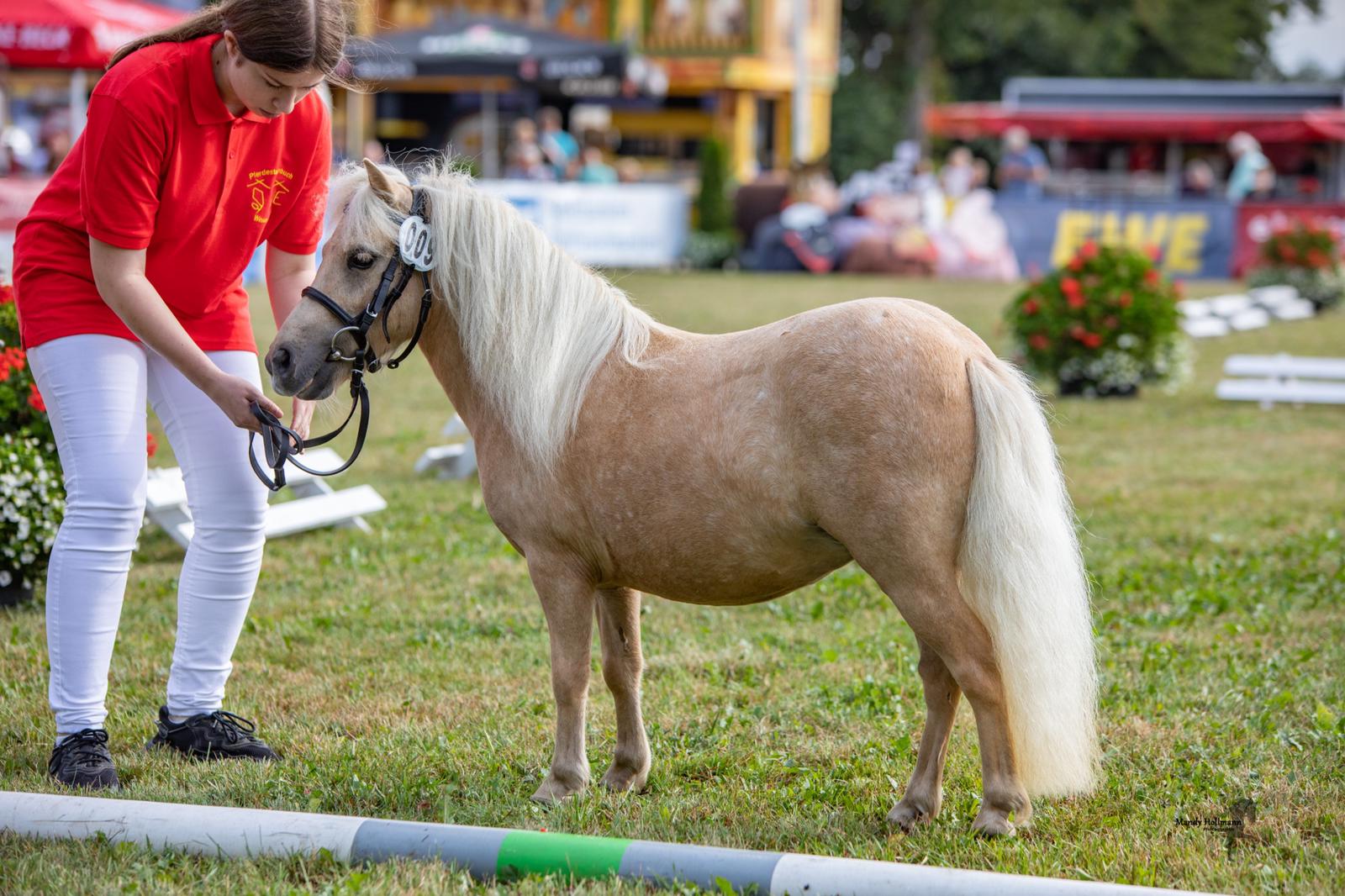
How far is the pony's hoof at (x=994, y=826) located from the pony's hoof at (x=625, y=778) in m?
0.98

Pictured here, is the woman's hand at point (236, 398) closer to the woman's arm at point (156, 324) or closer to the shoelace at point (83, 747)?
the woman's arm at point (156, 324)

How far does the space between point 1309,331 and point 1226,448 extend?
7.74 meters

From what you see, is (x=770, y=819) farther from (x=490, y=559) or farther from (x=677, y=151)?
(x=677, y=151)

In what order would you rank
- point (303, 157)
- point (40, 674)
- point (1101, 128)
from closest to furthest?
1. point (303, 157)
2. point (40, 674)
3. point (1101, 128)

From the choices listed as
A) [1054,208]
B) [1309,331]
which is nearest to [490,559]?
[1309,331]

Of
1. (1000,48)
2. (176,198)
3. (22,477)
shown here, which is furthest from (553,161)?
(1000,48)

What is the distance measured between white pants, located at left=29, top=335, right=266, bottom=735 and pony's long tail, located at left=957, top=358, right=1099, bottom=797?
2.15 meters

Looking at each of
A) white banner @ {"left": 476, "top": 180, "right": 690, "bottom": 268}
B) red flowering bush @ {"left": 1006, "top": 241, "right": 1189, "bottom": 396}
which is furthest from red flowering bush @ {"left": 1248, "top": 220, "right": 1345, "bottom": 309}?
white banner @ {"left": 476, "top": 180, "right": 690, "bottom": 268}

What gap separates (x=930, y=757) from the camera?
3.51m

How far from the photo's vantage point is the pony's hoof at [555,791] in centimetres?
368

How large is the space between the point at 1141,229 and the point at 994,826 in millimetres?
20175

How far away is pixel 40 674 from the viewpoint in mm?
4848

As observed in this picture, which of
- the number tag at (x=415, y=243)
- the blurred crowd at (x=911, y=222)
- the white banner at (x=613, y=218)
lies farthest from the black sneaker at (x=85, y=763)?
the blurred crowd at (x=911, y=222)

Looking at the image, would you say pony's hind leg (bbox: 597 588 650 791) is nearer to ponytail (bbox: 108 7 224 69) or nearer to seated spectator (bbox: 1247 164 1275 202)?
ponytail (bbox: 108 7 224 69)
